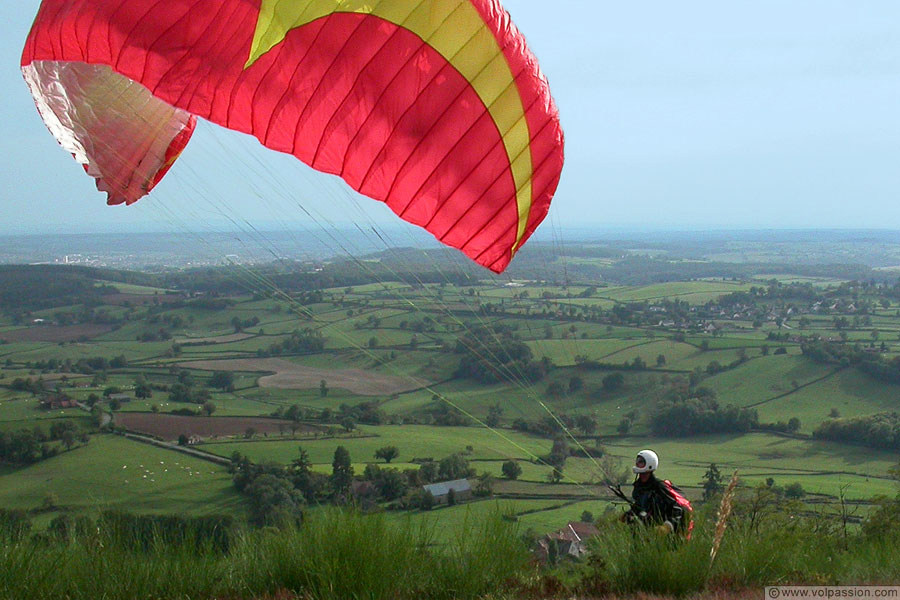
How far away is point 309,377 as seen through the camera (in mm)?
29469

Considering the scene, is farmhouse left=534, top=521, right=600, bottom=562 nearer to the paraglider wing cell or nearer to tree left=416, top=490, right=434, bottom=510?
the paraglider wing cell

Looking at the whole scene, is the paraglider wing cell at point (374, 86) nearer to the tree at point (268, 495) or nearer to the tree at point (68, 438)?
the tree at point (268, 495)

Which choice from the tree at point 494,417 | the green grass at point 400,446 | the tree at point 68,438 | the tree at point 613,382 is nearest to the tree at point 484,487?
the green grass at point 400,446

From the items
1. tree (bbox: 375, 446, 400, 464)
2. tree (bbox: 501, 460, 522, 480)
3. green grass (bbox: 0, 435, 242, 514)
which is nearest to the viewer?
green grass (bbox: 0, 435, 242, 514)

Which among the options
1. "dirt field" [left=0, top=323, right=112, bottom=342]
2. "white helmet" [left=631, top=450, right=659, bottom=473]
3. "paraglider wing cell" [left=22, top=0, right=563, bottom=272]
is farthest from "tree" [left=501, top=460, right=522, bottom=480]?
"dirt field" [left=0, top=323, right=112, bottom=342]

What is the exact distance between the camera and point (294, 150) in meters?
4.93

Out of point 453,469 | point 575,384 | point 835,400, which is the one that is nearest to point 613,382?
point 575,384

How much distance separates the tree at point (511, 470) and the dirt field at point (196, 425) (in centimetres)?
651

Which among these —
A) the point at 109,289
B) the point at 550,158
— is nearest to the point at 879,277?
the point at 109,289

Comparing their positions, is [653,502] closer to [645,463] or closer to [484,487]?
[645,463]

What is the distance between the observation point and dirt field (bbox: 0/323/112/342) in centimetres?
3703

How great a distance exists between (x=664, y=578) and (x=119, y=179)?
5029 millimetres

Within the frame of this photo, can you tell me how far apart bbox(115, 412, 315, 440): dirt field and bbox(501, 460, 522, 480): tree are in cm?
651

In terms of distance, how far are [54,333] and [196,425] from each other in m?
21.2
